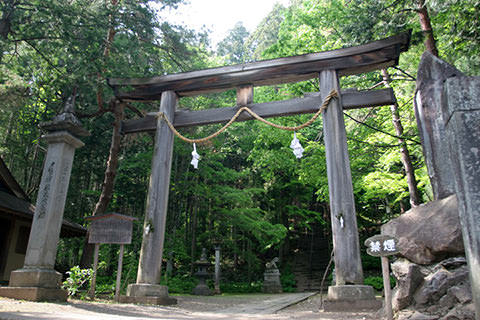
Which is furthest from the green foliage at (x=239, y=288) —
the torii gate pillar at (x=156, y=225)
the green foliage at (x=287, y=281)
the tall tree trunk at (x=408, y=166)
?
the tall tree trunk at (x=408, y=166)

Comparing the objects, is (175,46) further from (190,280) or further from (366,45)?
(190,280)

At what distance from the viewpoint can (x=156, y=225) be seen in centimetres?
754

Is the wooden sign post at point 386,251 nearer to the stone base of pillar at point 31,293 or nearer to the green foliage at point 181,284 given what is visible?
the stone base of pillar at point 31,293

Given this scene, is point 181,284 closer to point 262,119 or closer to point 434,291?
point 262,119

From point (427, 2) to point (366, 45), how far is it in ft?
4.70

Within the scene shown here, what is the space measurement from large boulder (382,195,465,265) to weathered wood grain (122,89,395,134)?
3.30m

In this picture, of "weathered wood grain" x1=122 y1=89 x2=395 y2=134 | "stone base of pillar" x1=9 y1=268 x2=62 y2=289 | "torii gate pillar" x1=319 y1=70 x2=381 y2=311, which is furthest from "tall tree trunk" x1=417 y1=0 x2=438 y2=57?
"stone base of pillar" x1=9 y1=268 x2=62 y2=289

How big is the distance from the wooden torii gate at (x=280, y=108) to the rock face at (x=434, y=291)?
1.84m

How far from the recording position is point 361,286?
586 cm

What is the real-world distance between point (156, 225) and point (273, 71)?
446 cm

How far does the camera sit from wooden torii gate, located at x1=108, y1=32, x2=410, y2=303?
6.42 m

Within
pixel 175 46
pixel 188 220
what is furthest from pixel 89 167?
pixel 175 46

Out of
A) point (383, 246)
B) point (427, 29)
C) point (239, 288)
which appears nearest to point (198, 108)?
point (239, 288)

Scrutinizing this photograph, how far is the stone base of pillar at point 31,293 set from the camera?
5.93 m
